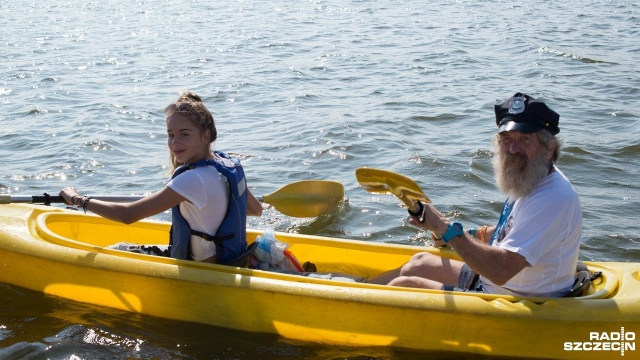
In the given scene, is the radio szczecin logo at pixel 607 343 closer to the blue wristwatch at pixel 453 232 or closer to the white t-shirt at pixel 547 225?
the white t-shirt at pixel 547 225

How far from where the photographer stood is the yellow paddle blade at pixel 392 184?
3.81 metres

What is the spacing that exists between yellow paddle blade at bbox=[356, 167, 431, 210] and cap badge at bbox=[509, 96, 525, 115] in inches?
22.1

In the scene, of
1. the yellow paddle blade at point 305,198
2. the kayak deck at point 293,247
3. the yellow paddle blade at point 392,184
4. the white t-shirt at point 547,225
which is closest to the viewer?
the white t-shirt at point 547,225

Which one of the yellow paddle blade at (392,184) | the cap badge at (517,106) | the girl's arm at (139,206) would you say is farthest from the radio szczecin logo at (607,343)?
the girl's arm at (139,206)

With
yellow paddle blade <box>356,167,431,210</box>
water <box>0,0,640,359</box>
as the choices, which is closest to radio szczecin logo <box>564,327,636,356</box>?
water <box>0,0,640,359</box>

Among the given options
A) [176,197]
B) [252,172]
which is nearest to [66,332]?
[176,197]

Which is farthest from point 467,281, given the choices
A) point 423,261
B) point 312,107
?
point 312,107

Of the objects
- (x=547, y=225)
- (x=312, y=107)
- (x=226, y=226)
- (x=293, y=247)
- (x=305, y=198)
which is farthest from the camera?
(x=312, y=107)

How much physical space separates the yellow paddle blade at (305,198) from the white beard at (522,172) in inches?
90.2

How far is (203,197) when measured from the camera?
13.6 ft

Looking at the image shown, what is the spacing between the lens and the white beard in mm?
3572

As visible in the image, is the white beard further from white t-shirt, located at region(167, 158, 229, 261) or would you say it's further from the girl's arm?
the girl's arm

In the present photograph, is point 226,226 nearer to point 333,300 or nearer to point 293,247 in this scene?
point 333,300

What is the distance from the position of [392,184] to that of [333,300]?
68cm
